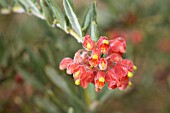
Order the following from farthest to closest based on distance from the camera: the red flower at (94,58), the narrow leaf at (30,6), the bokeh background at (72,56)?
1. the bokeh background at (72,56)
2. the narrow leaf at (30,6)
3. the red flower at (94,58)

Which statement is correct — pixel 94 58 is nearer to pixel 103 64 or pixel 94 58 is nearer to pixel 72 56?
pixel 103 64

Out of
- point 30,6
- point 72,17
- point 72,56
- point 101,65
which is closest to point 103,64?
point 101,65

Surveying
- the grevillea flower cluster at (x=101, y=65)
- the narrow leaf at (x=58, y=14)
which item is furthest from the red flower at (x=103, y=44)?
the narrow leaf at (x=58, y=14)

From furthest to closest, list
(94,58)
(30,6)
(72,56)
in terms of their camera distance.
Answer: (72,56) < (30,6) < (94,58)

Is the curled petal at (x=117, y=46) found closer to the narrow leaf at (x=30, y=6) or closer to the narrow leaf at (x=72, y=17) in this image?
the narrow leaf at (x=72, y=17)

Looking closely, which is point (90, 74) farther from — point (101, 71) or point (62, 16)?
point (62, 16)

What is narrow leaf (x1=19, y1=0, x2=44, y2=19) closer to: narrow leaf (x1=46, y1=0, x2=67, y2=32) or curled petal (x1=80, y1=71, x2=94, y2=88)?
narrow leaf (x1=46, y1=0, x2=67, y2=32)

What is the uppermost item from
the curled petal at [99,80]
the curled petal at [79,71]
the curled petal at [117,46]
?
the curled petal at [117,46]

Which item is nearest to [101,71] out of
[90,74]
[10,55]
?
[90,74]
